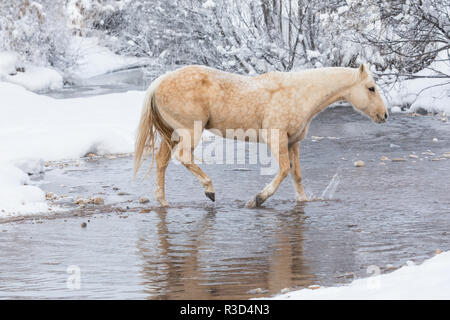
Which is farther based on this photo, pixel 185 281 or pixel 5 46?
pixel 5 46

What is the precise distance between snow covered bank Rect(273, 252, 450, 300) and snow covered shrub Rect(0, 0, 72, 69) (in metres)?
18.6

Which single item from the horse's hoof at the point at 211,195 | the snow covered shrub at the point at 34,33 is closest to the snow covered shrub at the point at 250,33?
the snow covered shrub at the point at 34,33

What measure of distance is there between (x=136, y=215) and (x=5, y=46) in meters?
16.1

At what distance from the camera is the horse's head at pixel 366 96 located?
24.2 ft

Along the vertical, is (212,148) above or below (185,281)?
below

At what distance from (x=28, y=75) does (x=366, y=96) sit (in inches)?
634

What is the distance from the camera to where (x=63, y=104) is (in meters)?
14.7

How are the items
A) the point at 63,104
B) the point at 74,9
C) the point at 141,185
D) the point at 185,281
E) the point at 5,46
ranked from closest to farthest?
the point at 185,281 < the point at 141,185 < the point at 63,104 < the point at 5,46 < the point at 74,9

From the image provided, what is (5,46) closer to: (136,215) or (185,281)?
(136,215)

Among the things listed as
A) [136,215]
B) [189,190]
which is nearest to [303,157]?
[189,190]

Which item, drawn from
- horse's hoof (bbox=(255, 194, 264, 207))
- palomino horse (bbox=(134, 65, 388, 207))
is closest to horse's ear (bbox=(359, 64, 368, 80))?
palomino horse (bbox=(134, 65, 388, 207))

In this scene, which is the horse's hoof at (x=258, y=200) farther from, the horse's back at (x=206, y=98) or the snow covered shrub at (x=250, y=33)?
the snow covered shrub at (x=250, y=33)

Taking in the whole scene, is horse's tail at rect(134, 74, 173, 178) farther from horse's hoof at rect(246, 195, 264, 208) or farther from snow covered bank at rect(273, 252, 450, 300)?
snow covered bank at rect(273, 252, 450, 300)
